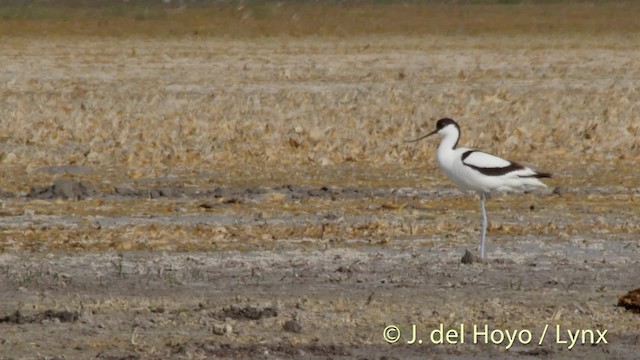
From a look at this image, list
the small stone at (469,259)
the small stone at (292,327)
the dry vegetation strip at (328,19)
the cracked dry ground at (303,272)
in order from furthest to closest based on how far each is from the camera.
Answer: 1. the dry vegetation strip at (328,19)
2. the small stone at (469,259)
3. the small stone at (292,327)
4. the cracked dry ground at (303,272)

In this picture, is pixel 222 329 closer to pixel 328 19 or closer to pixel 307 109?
pixel 307 109

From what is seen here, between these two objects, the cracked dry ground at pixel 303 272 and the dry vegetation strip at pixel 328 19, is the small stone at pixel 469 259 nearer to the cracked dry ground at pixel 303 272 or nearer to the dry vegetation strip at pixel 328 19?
the cracked dry ground at pixel 303 272

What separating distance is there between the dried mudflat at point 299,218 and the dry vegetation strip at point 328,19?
638 inches

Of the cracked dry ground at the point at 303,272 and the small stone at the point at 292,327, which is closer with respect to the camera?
the cracked dry ground at the point at 303,272

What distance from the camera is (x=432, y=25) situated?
4784 centimetres

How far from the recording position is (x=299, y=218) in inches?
536

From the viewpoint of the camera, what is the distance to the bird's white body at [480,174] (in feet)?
39.4

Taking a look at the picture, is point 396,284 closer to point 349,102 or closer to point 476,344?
point 476,344

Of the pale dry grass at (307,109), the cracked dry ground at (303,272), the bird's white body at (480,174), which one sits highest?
the bird's white body at (480,174)

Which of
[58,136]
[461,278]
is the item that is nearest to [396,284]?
[461,278]

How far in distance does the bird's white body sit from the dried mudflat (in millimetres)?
439

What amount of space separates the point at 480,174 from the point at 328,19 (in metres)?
40.4

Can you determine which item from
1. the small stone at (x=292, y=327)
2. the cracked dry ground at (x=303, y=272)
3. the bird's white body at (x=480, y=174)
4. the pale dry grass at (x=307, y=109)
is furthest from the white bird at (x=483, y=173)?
the pale dry grass at (x=307, y=109)

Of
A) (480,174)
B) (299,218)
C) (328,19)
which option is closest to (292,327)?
(480,174)
